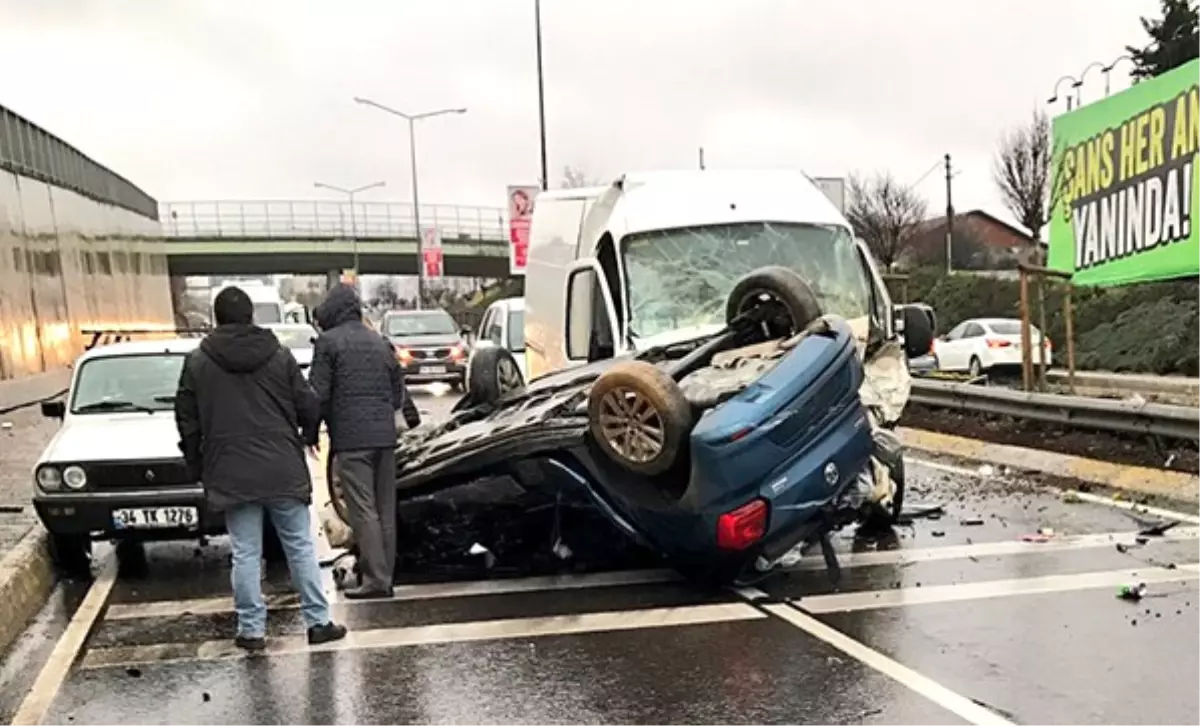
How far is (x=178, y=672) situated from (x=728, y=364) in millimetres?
3452

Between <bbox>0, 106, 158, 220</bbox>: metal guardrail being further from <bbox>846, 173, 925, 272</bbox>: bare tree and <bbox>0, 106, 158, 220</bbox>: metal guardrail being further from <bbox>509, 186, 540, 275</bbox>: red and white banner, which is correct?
<bbox>846, 173, 925, 272</bbox>: bare tree

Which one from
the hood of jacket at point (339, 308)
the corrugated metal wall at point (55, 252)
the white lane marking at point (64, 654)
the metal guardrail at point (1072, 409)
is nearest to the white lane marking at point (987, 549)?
the metal guardrail at point (1072, 409)

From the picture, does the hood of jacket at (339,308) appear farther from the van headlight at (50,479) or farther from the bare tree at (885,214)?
the bare tree at (885,214)

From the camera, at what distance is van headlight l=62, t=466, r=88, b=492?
7859 millimetres

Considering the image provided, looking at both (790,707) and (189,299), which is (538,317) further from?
(189,299)

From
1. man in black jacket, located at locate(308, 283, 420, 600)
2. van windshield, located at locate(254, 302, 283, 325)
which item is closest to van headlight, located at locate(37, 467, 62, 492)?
man in black jacket, located at locate(308, 283, 420, 600)

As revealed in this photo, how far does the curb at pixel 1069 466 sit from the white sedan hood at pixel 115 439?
7.42 metres

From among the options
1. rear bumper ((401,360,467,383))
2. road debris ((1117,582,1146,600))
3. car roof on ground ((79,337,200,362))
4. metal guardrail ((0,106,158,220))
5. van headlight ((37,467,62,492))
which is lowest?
rear bumper ((401,360,467,383))

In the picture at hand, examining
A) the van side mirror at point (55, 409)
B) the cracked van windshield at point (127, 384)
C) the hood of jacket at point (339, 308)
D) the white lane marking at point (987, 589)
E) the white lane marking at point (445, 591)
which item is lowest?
the white lane marking at point (445, 591)

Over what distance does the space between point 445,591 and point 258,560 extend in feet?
4.73

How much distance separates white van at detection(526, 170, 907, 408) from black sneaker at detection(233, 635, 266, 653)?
357 cm

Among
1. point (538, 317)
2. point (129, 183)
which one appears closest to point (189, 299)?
point (129, 183)

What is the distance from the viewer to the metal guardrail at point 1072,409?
10.1 metres

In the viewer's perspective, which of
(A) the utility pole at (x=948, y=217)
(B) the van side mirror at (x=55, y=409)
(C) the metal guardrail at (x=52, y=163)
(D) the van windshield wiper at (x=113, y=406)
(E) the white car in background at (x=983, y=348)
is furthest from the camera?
(A) the utility pole at (x=948, y=217)
